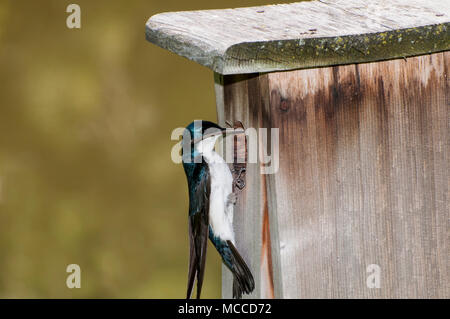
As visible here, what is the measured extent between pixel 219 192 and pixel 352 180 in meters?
0.52

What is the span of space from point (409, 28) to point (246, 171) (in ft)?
2.02

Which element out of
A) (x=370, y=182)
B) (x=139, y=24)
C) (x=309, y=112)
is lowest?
(x=370, y=182)

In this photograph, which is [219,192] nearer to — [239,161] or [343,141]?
[239,161]

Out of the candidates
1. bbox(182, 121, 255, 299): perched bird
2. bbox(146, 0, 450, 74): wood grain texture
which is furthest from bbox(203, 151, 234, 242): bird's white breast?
bbox(146, 0, 450, 74): wood grain texture

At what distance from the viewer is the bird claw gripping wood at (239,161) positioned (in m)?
2.26

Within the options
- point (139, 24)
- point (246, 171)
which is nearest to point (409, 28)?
point (246, 171)

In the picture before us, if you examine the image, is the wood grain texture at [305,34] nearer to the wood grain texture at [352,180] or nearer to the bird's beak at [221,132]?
the wood grain texture at [352,180]

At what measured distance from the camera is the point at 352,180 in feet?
6.75

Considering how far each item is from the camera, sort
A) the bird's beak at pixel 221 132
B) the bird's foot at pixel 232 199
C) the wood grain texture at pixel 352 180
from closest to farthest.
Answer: the wood grain texture at pixel 352 180, the bird's beak at pixel 221 132, the bird's foot at pixel 232 199

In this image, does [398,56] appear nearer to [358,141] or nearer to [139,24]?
[358,141]

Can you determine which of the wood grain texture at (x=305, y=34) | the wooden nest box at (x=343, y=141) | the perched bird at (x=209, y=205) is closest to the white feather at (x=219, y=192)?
the perched bird at (x=209, y=205)

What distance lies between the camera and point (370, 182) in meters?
2.08

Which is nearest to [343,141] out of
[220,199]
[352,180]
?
[352,180]
